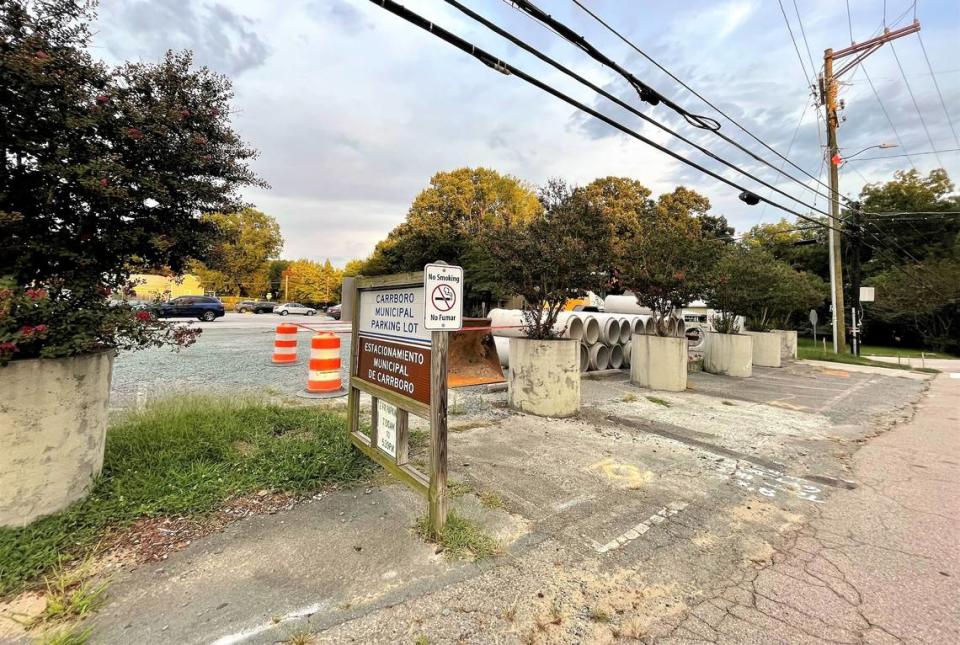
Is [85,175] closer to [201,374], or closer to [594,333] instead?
[201,374]

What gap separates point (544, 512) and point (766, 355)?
1411 cm

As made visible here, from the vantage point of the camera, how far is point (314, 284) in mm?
63000

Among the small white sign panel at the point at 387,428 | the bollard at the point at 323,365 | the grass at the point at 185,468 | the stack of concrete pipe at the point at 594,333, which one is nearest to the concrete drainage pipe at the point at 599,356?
the stack of concrete pipe at the point at 594,333

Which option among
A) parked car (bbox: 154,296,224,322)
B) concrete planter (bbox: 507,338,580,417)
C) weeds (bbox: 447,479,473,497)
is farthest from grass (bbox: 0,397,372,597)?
parked car (bbox: 154,296,224,322)

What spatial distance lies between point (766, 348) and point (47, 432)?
1678 cm

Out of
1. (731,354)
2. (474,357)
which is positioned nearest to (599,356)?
(731,354)

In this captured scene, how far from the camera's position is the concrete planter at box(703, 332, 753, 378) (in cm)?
1147

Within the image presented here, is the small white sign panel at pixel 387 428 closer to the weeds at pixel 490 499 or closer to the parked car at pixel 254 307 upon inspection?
the weeds at pixel 490 499

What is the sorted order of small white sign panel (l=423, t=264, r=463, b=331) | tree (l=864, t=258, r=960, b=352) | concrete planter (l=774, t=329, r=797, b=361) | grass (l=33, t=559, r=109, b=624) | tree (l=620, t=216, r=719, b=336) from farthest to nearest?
1. tree (l=864, t=258, r=960, b=352)
2. concrete planter (l=774, t=329, r=797, b=361)
3. tree (l=620, t=216, r=719, b=336)
4. small white sign panel (l=423, t=264, r=463, b=331)
5. grass (l=33, t=559, r=109, b=624)

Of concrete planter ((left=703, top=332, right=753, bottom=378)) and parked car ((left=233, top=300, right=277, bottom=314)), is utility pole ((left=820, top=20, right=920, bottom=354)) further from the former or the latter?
parked car ((left=233, top=300, right=277, bottom=314))

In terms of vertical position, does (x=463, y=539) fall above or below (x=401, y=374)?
below

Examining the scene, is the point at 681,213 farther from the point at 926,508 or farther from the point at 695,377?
the point at 926,508

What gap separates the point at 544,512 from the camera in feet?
11.0

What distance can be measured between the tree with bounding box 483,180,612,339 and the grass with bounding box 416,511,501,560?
4254 mm
